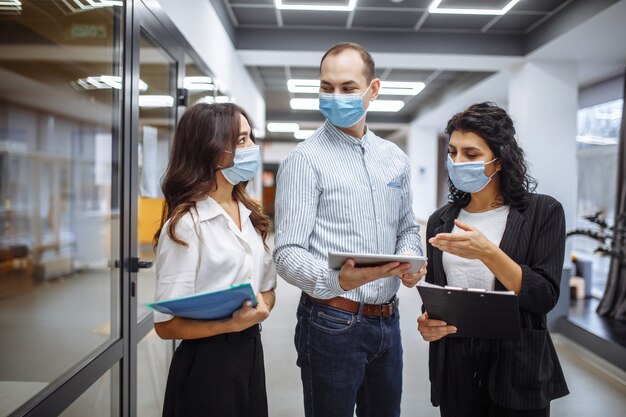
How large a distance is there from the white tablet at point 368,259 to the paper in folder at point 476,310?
0.15 meters

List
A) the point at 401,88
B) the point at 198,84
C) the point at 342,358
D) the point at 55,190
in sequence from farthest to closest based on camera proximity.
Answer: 1. the point at 401,88
2. the point at 55,190
3. the point at 198,84
4. the point at 342,358

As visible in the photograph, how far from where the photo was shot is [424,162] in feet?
40.0

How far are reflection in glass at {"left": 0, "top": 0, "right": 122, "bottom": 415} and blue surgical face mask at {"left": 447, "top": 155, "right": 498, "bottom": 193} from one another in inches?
57.6

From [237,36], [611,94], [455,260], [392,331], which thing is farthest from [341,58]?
[611,94]

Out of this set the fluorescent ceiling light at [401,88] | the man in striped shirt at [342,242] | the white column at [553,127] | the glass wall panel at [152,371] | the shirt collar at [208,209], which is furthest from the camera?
the fluorescent ceiling light at [401,88]

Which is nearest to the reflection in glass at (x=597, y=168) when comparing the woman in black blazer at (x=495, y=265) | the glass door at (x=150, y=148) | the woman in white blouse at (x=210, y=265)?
the woman in black blazer at (x=495, y=265)

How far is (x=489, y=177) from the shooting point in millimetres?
1604

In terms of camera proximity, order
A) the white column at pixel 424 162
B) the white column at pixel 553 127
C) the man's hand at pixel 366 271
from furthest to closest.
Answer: the white column at pixel 424 162 → the white column at pixel 553 127 → the man's hand at pixel 366 271

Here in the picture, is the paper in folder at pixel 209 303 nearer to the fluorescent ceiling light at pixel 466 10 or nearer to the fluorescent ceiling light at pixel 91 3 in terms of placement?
the fluorescent ceiling light at pixel 91 3

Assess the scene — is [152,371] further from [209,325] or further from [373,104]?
[373,104]

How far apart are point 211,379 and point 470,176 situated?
1.01 metres

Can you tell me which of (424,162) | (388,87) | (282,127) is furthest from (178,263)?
(282,127)

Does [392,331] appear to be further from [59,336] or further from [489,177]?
[59,336]

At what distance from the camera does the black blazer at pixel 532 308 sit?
146 centimetres
